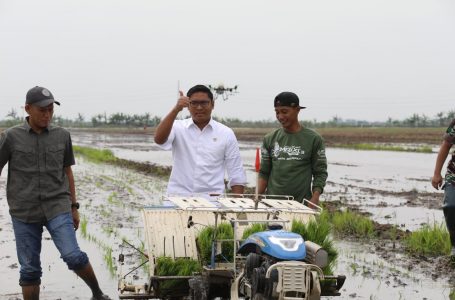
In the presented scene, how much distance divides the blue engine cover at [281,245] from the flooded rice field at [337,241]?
2376mm

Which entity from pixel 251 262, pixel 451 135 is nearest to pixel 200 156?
pixel 251 262

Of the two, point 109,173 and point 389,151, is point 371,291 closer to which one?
point 109,173

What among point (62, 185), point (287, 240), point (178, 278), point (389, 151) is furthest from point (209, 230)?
point (389, 151)

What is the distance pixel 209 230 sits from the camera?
431 centimetres

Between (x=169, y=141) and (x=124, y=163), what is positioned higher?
(x=169, y=141)

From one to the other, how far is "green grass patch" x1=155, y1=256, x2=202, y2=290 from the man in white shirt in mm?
822

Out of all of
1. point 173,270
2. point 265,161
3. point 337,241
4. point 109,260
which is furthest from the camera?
point 337,241

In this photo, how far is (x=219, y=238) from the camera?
4.22 metres

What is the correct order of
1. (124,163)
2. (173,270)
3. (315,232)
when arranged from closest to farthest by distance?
(315,232) < (173,270) < (124,163)

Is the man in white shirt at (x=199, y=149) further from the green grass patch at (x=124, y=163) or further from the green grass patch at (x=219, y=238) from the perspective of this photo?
the green grass patch at (x=124, y=163)

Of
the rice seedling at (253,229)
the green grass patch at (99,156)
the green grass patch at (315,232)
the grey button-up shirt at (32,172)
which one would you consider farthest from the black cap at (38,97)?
the green grass patch at (99,156)

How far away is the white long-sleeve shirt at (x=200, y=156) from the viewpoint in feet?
16.6

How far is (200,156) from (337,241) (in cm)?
404

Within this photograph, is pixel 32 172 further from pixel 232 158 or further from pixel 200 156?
pixel 232 158
